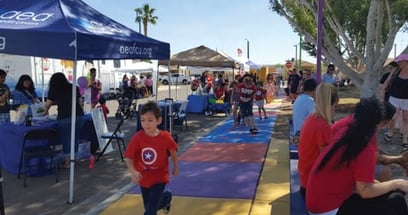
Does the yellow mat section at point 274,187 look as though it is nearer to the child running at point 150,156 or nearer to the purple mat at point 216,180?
the purple mat at point 216,180

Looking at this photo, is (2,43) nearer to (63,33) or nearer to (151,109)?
(63,33)

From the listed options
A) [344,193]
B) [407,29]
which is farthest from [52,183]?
[407,29]

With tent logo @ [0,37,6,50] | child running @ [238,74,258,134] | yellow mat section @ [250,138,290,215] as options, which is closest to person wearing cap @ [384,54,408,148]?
yellow mat section @ [250,138,290,215]

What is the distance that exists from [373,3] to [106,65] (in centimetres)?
2159

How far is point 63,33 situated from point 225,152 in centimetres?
438

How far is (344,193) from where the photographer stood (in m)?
3.06

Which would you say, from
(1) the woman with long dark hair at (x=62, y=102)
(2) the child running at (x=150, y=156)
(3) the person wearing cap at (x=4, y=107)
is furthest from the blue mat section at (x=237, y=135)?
(2) the child running at (x=150, y=156)

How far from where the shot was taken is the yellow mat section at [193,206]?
500cm

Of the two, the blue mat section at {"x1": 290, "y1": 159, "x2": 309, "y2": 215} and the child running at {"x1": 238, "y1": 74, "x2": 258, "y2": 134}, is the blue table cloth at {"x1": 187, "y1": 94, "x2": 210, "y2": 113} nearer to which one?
the child running at {"x1": 238, "y1": 74, "x2": 258, "y2": 134}

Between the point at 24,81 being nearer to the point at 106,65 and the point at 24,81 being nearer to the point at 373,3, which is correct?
the point at 373,3

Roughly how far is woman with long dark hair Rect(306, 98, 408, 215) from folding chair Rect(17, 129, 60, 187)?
4.68 metres

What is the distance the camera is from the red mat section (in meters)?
7.90

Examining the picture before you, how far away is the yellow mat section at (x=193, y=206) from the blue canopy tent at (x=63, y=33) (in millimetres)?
770

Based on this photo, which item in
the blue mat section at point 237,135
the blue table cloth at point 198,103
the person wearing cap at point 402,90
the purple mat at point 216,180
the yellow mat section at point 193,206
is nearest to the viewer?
the yellow mat section at point 193,206
